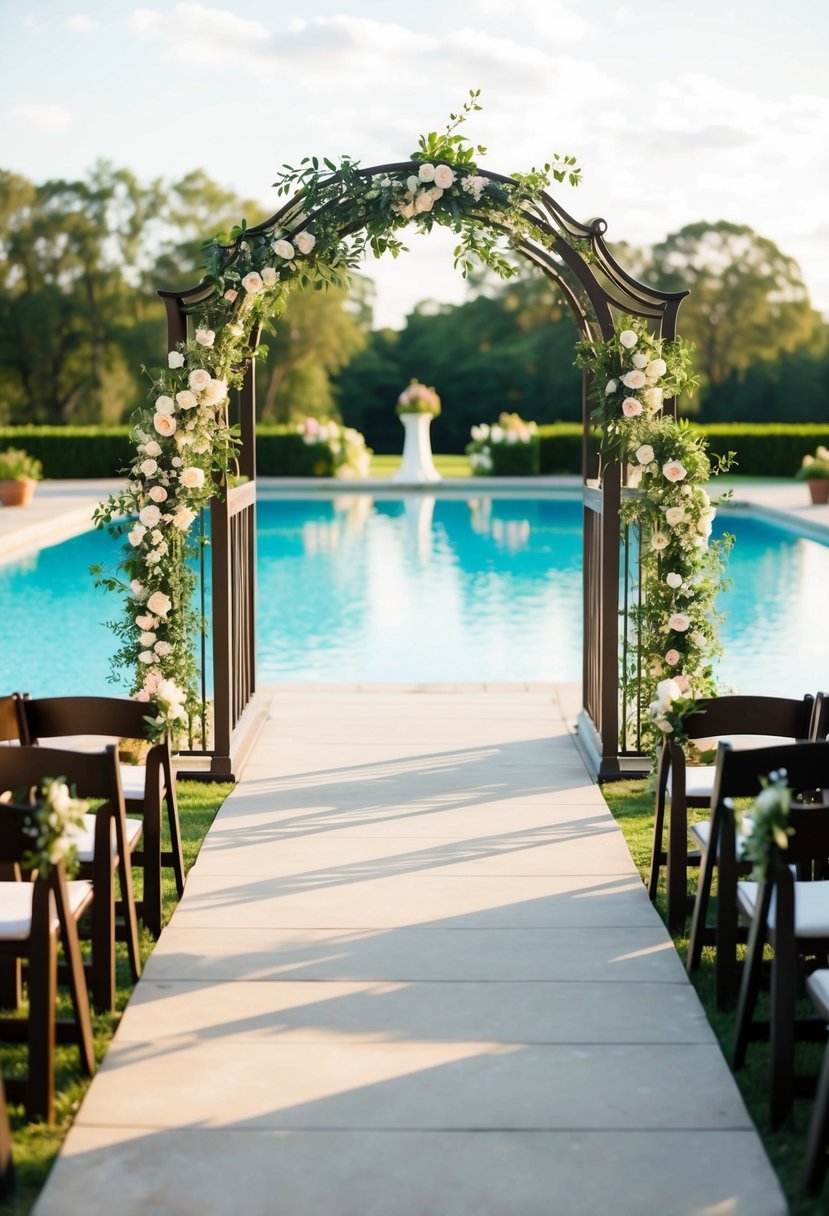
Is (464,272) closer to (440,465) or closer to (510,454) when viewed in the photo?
(510,454)

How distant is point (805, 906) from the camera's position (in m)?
3.28

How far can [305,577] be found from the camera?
14750mm

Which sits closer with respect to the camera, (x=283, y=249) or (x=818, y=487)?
(x=283, y=249)

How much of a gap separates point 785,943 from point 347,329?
1255 inches

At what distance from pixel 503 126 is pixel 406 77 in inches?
84.2

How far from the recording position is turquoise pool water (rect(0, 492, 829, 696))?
32.6 feet

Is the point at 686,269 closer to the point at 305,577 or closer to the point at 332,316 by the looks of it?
the point at 332,316

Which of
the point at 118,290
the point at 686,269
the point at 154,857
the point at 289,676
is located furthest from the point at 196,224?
the point at 154,857

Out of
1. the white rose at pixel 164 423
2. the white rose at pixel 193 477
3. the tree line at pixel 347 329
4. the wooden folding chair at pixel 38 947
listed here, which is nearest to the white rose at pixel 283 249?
the white rose at pixel 164 423

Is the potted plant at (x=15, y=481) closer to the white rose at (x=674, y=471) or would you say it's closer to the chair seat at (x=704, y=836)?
the white rose at (x=674, y=471)

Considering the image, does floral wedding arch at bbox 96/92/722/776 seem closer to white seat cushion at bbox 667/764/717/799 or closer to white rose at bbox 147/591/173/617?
white rose at bbox 147/591/173/617

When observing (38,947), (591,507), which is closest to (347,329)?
(591,507)

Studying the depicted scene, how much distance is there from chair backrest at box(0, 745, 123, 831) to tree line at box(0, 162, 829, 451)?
2808cm

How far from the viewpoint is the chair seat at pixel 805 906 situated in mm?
3129
